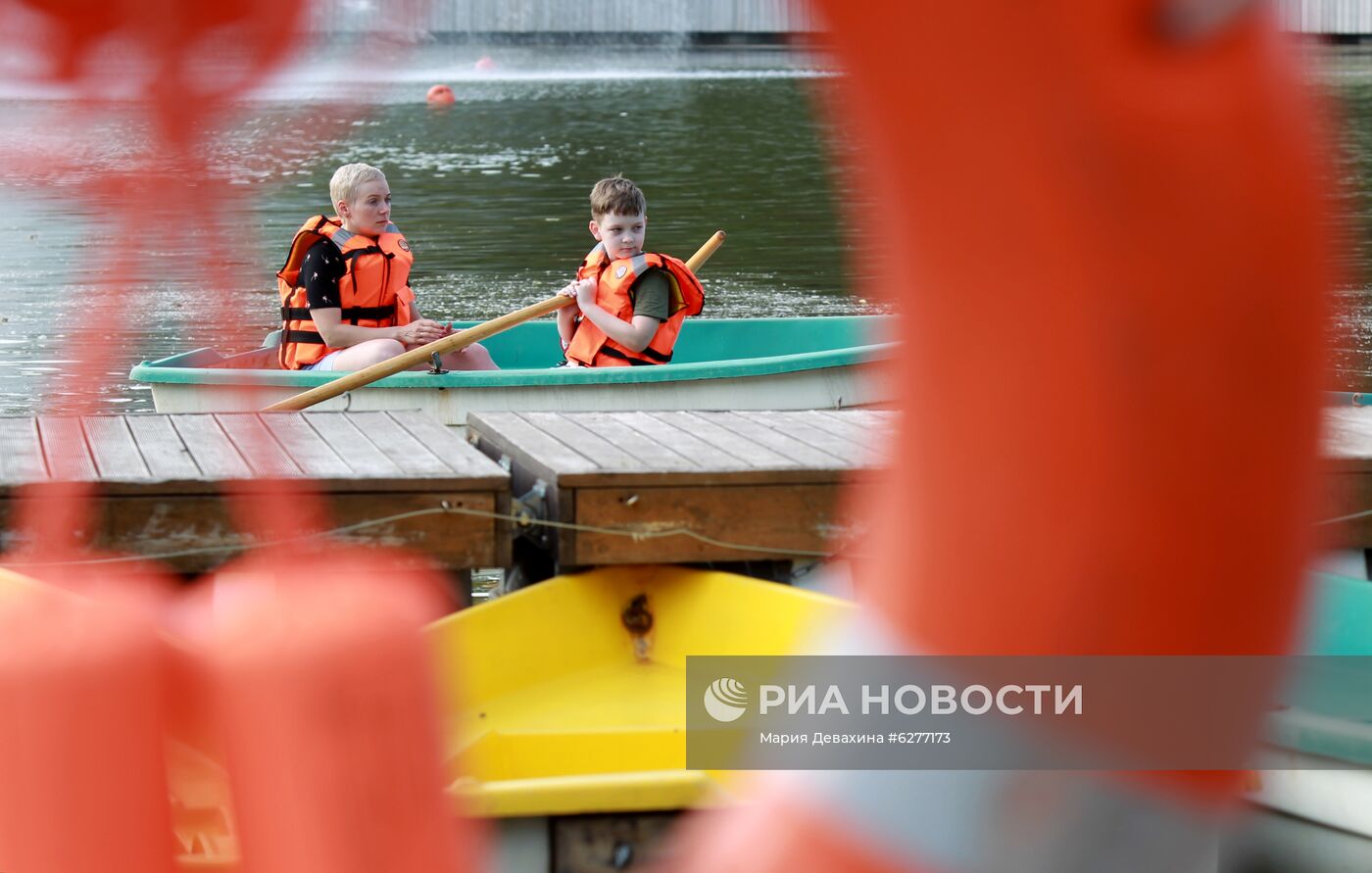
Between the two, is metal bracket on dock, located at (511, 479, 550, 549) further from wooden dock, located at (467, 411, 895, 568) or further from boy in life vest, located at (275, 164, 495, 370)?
boy in life vest, located at (275, 164, 495, 370)

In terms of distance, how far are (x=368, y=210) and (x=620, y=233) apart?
3.51 feet

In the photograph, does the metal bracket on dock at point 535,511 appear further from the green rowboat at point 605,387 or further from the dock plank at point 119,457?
the green rowboat at point 605,387

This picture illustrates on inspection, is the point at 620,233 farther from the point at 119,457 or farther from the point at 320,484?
the point at 320,484

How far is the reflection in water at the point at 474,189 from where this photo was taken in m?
0.56

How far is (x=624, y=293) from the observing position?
265 inches

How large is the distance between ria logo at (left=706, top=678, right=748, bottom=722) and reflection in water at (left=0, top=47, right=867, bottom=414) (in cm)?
61

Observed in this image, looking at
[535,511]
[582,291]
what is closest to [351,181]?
[582,291]

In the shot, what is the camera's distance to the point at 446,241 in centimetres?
1494

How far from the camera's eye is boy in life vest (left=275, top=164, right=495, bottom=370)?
673 cm

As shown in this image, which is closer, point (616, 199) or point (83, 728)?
point (83, 728)

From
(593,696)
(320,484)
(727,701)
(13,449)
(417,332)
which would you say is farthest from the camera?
(417,332)

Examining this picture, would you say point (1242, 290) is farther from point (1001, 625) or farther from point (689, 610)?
point (689, 610)

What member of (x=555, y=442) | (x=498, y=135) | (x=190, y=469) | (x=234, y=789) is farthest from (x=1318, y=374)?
(x=498, y=135)

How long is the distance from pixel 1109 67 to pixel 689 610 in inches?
126
